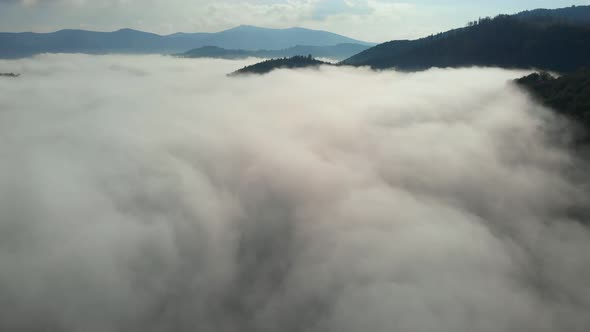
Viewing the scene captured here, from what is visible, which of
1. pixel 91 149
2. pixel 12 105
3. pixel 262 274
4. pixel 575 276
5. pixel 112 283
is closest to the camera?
pixel 575 276

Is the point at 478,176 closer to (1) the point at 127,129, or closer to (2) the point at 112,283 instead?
(2) the point at 112,283

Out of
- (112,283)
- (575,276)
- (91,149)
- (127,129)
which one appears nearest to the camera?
(575,276)

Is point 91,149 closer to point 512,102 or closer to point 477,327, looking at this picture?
point 477,327

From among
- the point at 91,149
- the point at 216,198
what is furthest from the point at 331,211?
the point at 91,149

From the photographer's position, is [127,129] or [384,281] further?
[127,129]

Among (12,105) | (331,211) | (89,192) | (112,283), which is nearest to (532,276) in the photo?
(331,211)

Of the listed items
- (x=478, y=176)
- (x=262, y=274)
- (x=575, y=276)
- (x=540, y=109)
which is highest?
(x=540, y=109)

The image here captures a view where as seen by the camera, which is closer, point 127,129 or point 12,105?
point 127,129

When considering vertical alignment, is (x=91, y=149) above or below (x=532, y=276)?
above

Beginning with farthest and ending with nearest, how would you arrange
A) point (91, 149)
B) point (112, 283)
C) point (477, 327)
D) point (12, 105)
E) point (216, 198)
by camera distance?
point (12, 105)
point (91, 149)
point (216, 198)
point (112, 283)
point (477, 327)
